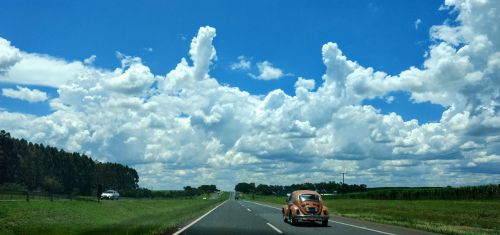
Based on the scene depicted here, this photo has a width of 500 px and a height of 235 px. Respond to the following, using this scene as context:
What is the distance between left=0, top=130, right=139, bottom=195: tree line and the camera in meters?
109

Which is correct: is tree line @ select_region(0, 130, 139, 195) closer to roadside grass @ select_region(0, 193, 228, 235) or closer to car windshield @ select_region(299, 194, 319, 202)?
roadside grass @ select_region(0, 193, 228, 235)

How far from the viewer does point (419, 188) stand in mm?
87250

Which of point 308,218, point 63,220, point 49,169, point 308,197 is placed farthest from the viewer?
point 49,169

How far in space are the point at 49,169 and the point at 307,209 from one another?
370 feet

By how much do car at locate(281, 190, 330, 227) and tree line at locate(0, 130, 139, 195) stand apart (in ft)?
268

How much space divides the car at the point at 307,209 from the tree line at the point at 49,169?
81.6 meters

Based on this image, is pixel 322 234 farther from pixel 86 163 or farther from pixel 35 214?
pixel 86 163

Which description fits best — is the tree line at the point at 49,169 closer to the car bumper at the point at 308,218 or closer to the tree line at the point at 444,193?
the tree line at the point at 444,193

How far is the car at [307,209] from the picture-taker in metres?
27.5

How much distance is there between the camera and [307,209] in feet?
90.6

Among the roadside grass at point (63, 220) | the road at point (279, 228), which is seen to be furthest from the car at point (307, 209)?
the roadside grass at point (63, 220)

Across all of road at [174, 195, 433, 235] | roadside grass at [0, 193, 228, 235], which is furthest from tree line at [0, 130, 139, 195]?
road at [174, 195, 433, 235]

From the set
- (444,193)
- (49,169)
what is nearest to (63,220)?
(444,193)

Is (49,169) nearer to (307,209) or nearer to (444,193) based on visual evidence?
(444,193)
